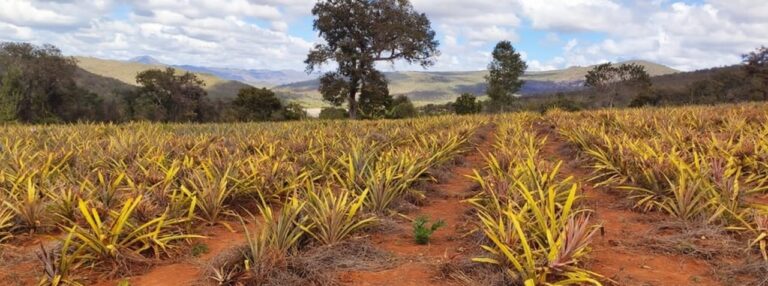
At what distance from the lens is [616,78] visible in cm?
4459

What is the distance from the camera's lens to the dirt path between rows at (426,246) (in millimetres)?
3328

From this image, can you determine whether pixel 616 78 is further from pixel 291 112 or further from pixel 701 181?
pixel 701 181

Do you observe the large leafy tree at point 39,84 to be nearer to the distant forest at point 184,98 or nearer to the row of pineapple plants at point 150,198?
the distant forest at point 184,98

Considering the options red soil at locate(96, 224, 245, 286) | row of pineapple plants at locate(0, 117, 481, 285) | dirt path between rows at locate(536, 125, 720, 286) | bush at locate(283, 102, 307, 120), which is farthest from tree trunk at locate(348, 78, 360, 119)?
red soil at locate(96, 224, 245, 286)

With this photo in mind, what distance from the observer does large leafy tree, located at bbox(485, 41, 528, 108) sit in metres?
48.5

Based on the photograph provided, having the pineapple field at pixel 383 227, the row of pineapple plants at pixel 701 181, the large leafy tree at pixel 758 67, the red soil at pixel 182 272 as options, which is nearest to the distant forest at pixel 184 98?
the large leafy tree at pixel 758 67

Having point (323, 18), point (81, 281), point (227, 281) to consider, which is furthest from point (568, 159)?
point (323, 18)

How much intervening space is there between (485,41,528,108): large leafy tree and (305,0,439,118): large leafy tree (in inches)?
588

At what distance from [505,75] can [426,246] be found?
46617mm

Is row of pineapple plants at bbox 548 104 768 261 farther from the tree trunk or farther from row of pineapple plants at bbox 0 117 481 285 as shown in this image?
the tree trunk

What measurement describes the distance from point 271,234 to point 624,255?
262 centimetres

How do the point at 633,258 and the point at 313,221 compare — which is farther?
the point at 313,221

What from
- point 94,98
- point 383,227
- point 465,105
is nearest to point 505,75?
point 465,105

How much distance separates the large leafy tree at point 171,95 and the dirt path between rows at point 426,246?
147ft
